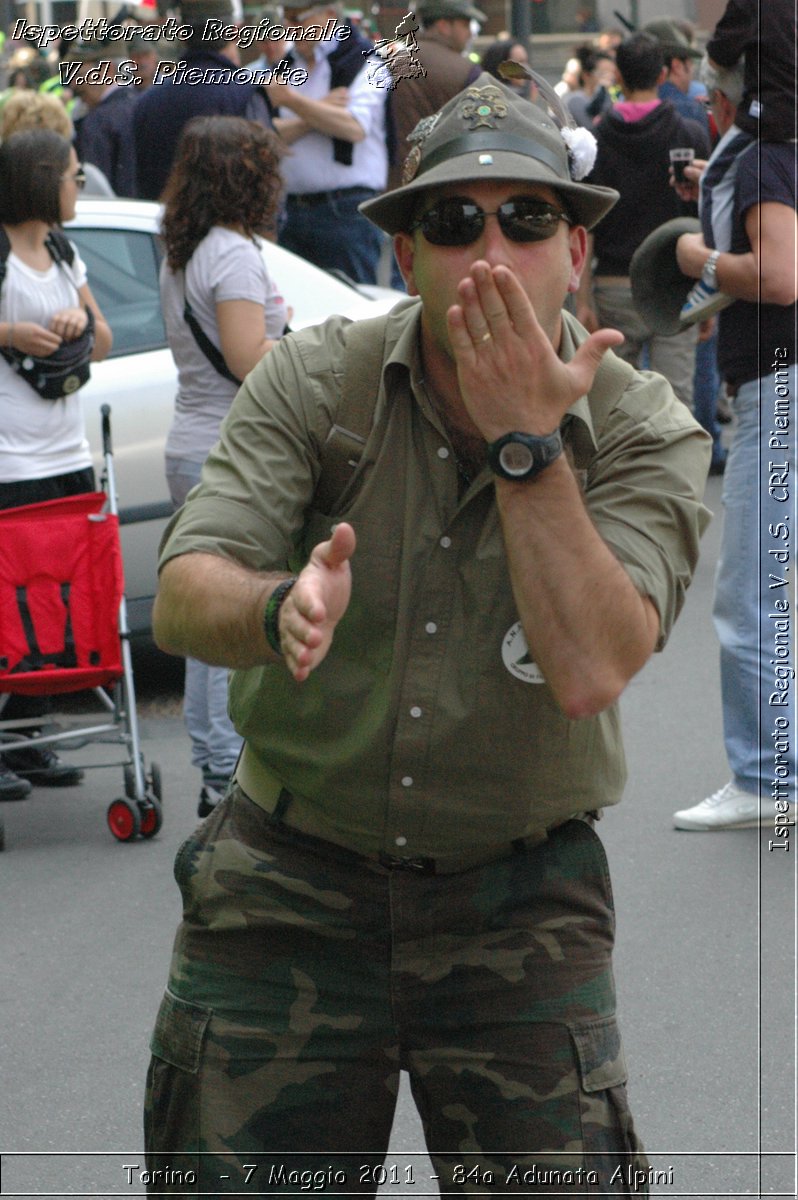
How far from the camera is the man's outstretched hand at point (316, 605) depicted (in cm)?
192

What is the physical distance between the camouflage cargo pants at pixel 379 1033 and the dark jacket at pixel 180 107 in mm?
5843

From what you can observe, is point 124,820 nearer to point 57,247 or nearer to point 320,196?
point 57,247

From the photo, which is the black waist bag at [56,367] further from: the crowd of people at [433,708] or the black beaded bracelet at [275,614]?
the black beaded bracelet at [275,614]

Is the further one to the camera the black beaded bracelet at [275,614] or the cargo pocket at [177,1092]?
the cargo pocket at [177,1092]

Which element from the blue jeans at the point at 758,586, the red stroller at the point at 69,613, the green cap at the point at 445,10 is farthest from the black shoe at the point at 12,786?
the green cap at the point at 445,10

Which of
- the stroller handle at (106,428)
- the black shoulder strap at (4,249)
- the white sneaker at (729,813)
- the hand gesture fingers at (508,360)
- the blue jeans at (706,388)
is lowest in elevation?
the blue jeans at (706,388)

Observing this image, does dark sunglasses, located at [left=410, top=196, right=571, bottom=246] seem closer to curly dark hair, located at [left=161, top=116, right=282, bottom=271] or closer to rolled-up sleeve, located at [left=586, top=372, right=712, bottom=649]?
rolled-up sleeve, located at [left=586, top=372, right=712, bottom=649]

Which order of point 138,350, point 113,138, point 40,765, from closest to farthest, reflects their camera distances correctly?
point 40,765 → point 138,350 → point 113,138

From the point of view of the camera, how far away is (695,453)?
233 cm

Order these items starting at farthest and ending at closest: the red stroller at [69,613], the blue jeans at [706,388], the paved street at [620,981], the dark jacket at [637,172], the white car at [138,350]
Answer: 1. the blue jeans at [706,388]
2. the dark jacket at [637,172]
3. the white car at [138,350]
4. the red stroller at [69,613]
5. the paved street at [620,981]

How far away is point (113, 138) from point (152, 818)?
610cm

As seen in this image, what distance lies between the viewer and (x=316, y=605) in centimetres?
191

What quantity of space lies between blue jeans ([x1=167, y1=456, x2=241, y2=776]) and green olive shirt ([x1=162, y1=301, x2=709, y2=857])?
10.4ft

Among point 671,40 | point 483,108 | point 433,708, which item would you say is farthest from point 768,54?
point 671,40
